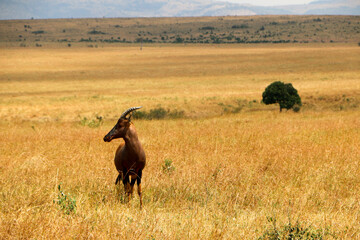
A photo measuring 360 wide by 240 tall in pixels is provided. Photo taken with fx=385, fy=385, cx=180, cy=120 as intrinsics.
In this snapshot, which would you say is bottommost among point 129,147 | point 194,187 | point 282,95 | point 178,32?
point 282,95

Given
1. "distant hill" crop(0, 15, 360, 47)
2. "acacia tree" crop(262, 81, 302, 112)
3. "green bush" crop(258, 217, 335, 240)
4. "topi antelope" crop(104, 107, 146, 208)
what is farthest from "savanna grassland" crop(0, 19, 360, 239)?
"distant hill" crop(0, 15, 360, 47)

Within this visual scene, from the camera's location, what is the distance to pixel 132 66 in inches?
3086

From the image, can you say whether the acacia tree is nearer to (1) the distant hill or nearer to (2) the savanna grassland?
(2) the savanna grassland

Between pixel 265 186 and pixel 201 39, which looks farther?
pixel 201 39

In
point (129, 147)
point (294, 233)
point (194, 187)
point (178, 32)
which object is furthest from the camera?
point (178, 32)

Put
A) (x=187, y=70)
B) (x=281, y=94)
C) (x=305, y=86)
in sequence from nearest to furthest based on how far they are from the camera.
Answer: (x=281, y=94) < (x=305, y=86) < (x=187, y=70)

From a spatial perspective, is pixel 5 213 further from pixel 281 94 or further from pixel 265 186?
pixel 281 94

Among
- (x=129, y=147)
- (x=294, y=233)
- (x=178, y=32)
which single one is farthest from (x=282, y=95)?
(x=178, y=32)

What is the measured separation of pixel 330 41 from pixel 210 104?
9686cm

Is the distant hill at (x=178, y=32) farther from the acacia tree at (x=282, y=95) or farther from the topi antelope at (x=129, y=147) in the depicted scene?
the topi antelope at (x=129, y=147)

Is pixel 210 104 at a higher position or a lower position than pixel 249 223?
lower

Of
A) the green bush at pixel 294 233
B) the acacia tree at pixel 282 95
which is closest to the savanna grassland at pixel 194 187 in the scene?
the green bush at pixel 294 233

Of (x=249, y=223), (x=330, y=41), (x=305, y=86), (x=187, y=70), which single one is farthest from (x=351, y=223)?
(x=330, y=41)

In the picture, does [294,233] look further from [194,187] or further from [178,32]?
[178,32]
